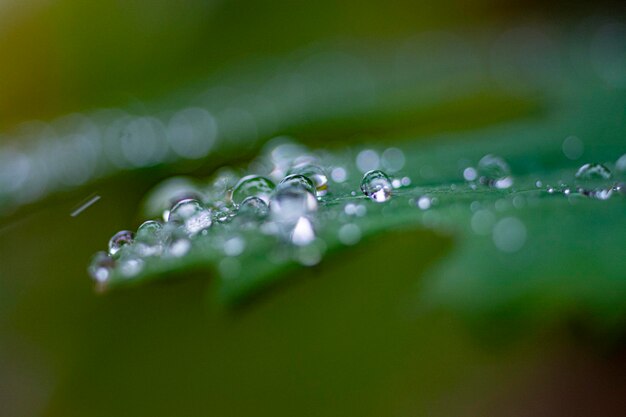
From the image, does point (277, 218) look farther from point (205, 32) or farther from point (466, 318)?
point (205, 32)

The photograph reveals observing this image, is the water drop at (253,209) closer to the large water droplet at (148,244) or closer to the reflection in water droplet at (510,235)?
the large water droplet at (148,244)

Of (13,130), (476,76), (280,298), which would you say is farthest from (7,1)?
(476,76)

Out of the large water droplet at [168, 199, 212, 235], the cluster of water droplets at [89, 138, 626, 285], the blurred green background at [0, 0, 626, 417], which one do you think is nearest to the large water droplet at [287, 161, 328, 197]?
the cluster of water droplets at [89, 138, 626, 285]

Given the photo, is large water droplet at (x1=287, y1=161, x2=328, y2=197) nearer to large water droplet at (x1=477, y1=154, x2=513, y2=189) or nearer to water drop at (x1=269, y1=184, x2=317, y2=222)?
water drop at (x1=269, y1=184, x2=317, y2=222)

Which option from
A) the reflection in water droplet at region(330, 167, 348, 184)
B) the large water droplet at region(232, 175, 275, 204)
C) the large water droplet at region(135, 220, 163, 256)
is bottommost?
the large water droplet at region(135, 220, 163, 256)

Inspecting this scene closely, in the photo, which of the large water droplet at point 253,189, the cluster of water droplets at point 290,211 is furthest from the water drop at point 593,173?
the large water droplet at point 253,189
